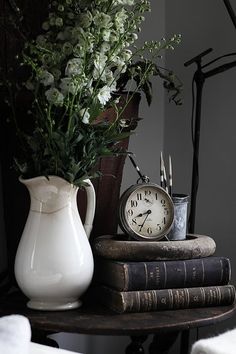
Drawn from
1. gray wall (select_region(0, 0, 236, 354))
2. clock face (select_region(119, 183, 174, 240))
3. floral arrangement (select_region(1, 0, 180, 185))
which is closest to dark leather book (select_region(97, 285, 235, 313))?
clock face (select_region(119, 183, 174, 240))

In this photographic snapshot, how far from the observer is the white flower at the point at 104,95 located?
112cm

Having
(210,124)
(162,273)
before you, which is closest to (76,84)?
(162,273)

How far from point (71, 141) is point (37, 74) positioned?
0.14 m

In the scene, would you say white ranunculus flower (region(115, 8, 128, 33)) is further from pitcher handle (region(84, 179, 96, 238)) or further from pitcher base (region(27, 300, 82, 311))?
pitcher base (region(27, 300, 82, 311))

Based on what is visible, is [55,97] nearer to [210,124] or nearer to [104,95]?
[104,95]

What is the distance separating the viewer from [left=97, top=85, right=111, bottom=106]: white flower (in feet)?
3.67

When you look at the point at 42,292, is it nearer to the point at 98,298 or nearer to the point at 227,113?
the point at 98,298

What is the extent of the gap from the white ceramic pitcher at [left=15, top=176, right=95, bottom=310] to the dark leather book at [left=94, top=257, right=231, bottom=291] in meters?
0.05

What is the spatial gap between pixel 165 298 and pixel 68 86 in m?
0.44

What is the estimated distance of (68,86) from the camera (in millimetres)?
1088

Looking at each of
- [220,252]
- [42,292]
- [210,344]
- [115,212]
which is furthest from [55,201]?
[220,252]

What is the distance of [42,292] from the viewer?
1102mm

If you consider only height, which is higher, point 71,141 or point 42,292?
point 71,141

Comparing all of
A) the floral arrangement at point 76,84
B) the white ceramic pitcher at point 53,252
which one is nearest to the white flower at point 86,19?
the floral arrangement at point 76,84
